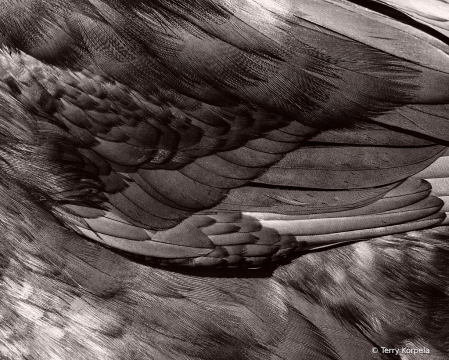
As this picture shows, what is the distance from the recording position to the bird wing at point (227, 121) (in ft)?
7.29

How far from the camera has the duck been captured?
223cm

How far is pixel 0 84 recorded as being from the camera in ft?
7.37

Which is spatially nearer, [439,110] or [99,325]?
[439,110]

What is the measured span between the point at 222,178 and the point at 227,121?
0.64 ft

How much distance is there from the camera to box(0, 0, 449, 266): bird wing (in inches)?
87.4

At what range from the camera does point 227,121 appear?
2.29 metres

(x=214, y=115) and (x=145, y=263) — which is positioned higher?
(x=214, y=115)

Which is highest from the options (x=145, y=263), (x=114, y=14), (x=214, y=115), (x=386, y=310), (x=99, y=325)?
(x=114, y=14)

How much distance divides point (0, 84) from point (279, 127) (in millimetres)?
920

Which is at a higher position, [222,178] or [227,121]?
[227,121]

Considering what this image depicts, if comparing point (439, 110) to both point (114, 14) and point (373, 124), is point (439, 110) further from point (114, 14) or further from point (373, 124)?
point (114, 14)

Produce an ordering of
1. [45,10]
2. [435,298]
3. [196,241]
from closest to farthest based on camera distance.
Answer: [45,10] < [196,241] < [435,298]

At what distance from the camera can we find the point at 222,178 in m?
2.34

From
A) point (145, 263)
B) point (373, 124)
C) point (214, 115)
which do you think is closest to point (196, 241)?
point (145, 263)
